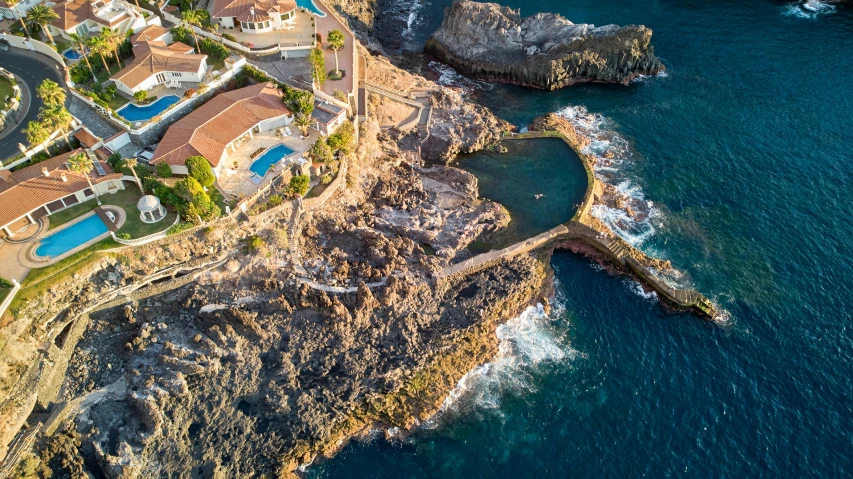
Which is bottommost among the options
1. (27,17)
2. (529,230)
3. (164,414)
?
(164,414)

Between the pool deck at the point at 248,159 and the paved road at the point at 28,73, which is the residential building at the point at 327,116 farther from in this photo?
the paved road at the point at 28,73

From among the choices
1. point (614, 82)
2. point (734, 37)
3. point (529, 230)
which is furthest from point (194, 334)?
point (734, 37)

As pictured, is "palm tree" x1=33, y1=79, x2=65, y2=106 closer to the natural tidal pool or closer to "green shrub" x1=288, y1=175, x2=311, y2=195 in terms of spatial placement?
"green shrub" x1=288, y1=175, x2=311, y2=195

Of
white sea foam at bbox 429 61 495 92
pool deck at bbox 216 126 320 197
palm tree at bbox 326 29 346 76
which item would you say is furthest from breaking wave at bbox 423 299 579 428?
white sea foam at bbox 429 61 495 92

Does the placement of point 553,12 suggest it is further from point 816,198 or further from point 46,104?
point 46,104

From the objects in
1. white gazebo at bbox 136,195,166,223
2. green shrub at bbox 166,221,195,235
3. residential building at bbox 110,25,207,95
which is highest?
residential building at bbox 110,25,207,95

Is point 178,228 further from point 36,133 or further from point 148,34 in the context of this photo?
point 148,34
